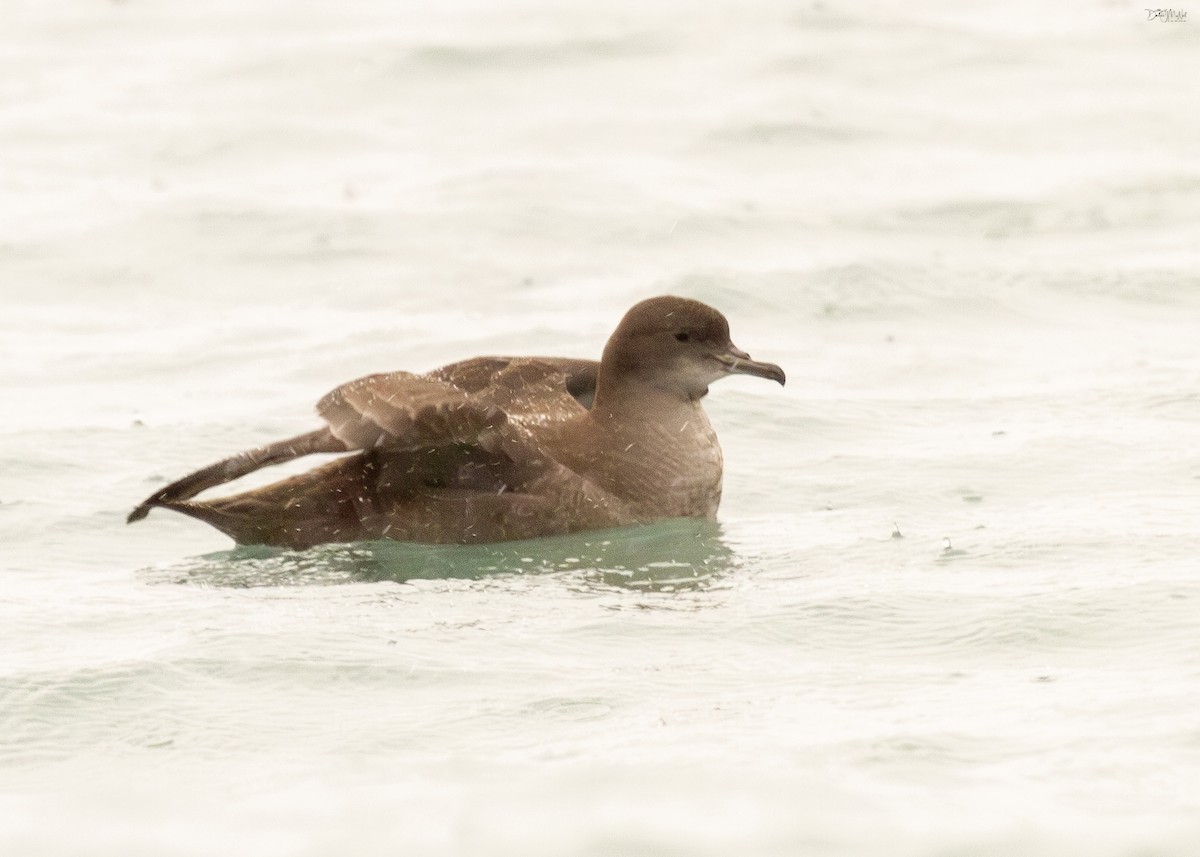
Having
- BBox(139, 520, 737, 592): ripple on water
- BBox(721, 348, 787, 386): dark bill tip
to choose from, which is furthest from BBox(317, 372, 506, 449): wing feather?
BBox(721, 348, 787, 386): dark bill tip

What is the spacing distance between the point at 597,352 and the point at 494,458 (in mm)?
3385

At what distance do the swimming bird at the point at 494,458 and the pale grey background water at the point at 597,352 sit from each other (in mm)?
141

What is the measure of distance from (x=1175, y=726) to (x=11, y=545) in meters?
4.60

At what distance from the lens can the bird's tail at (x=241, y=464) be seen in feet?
25.0

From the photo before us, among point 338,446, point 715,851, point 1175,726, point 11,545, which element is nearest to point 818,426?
point 338,446

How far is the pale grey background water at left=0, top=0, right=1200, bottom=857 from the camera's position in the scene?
498cm
